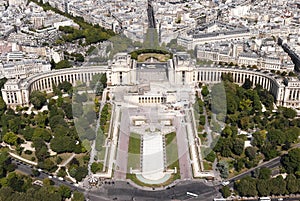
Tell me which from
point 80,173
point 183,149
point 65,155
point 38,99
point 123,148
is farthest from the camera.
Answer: point 38,99

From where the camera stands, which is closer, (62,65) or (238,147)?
(238,147)

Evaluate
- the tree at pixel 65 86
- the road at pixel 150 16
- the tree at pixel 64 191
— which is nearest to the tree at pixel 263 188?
the tree at pixel 64 191

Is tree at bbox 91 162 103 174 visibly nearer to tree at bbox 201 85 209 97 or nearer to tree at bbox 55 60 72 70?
tree at bbox 201 85 209 97

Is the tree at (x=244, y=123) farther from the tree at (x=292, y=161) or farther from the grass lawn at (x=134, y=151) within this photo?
the grass lawn at (x=134, y=151)

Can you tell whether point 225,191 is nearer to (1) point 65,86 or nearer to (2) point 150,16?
(1) point 65,86

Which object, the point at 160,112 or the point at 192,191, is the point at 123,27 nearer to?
the point at 160,112

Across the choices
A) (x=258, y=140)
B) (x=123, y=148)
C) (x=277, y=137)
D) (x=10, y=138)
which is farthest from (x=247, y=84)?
(x=10, y=138)
